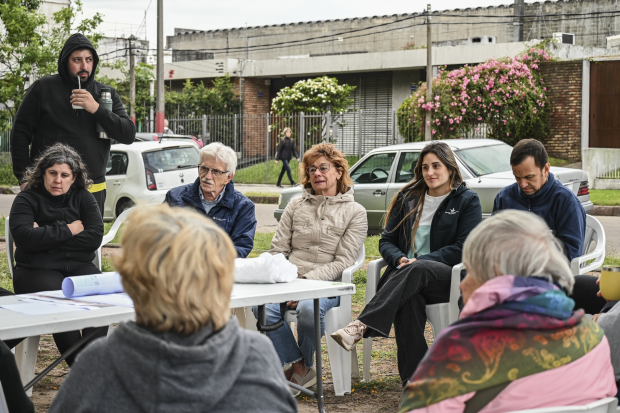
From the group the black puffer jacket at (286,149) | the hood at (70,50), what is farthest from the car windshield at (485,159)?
the black puffer jacket at (286,149)

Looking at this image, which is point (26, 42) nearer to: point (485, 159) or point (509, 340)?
point (485, 159)

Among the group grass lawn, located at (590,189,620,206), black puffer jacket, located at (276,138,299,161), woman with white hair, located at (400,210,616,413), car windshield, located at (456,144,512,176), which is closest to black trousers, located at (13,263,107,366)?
woman with white hair, located at (400,210,616,413)

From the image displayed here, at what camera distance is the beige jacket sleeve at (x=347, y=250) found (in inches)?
184

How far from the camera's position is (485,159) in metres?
10.9

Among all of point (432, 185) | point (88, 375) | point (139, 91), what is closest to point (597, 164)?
point (432, 185)

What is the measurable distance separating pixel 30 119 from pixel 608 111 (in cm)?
2188

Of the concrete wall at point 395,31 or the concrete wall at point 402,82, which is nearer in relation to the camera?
the concrete wall at point 402,82

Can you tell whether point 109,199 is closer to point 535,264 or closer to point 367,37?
point 535,264

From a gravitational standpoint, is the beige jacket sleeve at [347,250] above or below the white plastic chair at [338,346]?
above

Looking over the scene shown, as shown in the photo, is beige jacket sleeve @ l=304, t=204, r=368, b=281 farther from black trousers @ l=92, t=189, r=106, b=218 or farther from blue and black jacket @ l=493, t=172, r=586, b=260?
black trousers @ l=92, t=189, r=106, b=218

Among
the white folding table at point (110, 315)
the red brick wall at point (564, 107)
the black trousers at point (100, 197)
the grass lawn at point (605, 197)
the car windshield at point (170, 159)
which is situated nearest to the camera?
the white folding table at point (110, 315)

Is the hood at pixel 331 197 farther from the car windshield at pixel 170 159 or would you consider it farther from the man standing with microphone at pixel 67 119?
the car windshield at pixel 170 159

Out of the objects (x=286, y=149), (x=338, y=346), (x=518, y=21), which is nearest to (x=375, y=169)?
(x=338, y=346)

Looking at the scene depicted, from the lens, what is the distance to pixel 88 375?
1.74 meters
